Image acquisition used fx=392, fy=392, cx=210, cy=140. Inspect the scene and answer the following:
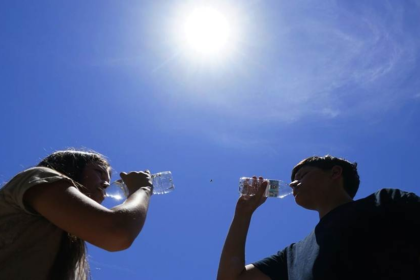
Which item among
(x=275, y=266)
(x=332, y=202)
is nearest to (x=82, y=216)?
(x=275, y=266)

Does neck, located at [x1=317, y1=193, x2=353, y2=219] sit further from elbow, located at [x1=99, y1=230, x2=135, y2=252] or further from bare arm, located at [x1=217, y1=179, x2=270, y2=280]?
elbow, located at [x1=99, y1=230, x2=135, y2=252]

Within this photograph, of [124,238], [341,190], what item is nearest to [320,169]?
[341,190]

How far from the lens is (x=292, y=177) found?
16.6 ft

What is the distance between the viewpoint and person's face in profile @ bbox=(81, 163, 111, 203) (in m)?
2.67

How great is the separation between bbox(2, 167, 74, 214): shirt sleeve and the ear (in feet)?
11.1

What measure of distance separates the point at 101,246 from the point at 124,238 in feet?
0.44

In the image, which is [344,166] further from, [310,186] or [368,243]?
[368,243]

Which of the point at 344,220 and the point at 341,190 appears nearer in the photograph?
the point at 344,220

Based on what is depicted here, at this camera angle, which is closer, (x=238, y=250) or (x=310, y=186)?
(x=238, y=250)

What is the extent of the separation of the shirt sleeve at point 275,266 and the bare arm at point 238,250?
5 centimetres

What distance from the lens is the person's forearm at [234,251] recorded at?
405cm

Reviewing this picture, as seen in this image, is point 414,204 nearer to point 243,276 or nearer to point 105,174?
point 243,276

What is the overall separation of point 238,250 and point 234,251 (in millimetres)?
45

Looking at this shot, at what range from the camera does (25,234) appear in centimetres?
212
